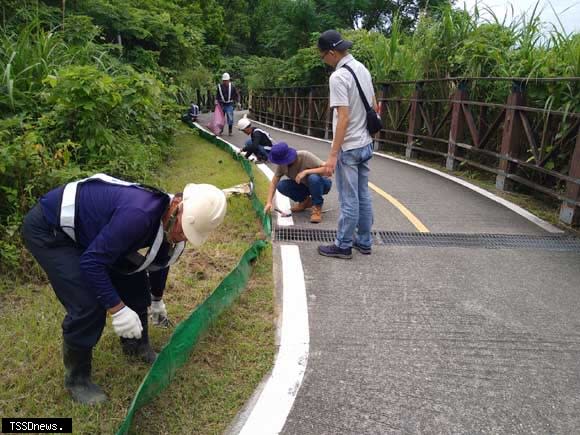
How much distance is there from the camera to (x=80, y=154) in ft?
17.7

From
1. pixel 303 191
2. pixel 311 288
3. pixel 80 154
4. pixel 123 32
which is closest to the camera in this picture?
pixel 311 288

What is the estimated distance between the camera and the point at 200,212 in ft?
8.19

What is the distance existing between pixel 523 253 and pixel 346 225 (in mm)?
1825

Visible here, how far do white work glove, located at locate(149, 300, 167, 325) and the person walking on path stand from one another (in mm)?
2244

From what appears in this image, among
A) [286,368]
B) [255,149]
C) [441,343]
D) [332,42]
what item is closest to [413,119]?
[255,149]

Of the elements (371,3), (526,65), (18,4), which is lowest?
(526,65)

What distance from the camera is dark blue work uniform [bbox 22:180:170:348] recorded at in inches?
94.8

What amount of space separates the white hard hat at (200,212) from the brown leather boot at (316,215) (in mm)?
3362

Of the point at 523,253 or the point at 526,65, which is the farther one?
the point at 526,65

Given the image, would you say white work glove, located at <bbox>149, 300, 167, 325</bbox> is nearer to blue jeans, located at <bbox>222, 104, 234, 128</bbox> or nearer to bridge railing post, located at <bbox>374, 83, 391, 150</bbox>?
bridge railing post, located at <bbox>374, 83, 391, 150</bbox>

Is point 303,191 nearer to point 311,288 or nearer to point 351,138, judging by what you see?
point 351,138

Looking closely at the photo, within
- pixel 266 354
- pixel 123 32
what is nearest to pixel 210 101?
pixel 123 32

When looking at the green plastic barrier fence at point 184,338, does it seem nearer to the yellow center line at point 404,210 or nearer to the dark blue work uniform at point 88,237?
the dark blue work uniform at point 88,237

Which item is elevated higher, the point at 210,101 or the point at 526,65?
the point at 526,65
